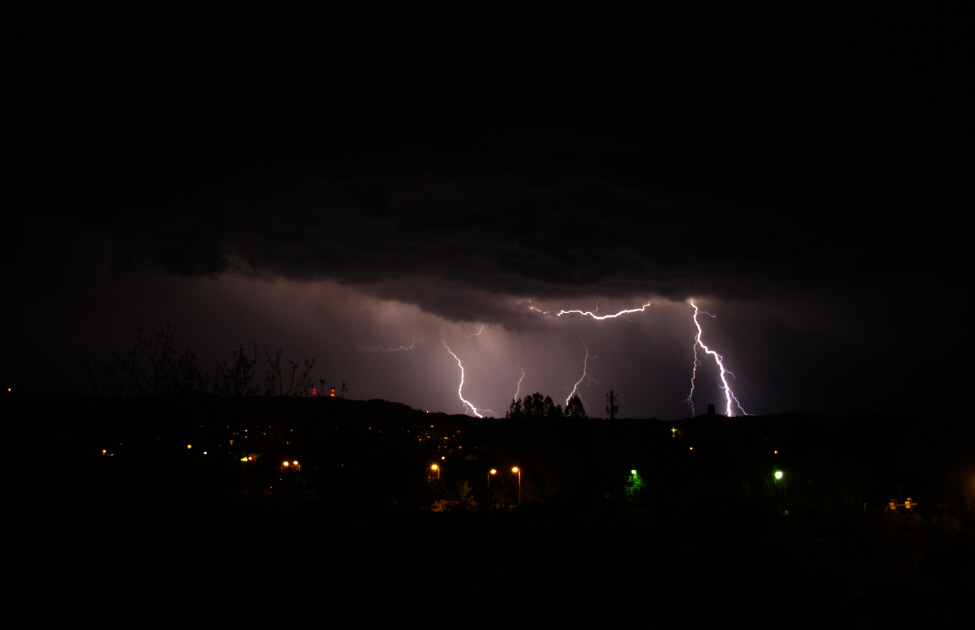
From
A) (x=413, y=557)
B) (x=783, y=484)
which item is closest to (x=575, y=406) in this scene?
(x=783, y=484)

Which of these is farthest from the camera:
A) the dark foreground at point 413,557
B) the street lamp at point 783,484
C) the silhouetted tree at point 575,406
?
the silhouetted tree at point 575,406

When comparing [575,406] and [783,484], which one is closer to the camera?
[783,484]

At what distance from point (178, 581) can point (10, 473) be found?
3862 mm

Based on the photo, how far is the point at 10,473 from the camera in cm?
876

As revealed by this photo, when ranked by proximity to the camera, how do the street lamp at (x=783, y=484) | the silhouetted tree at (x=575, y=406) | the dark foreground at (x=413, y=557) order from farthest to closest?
1. the silhouetted tree at (x=575, y=406)
2. the street lamp at (x=783, y=484)
3. the dark foreground at (x=413, y=557)

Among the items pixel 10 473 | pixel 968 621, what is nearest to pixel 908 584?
pixel 968 621

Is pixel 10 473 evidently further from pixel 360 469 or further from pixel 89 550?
pixel 360 469

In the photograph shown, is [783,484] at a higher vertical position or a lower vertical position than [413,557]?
lower

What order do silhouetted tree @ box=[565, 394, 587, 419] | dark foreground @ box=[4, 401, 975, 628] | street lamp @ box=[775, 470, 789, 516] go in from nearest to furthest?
dark foreground @ box=[4, 401, 975, 628], street lamp @ box=[775, 470, 789, 516], silhouetted tree @ box=[565, 394, 587, 419]

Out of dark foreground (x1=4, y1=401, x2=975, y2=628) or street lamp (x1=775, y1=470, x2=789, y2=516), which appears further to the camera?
street lamp (x1=775, y1=470, x2=789, y2=516)

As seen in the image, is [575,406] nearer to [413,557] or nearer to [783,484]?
[783,484]

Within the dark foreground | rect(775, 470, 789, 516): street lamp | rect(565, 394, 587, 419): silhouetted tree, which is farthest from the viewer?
rect(565, 394, 587, 419): silhouetted tree

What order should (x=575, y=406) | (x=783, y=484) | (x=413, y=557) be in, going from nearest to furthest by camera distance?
1. (x=413, y=557)
2. (x=783, y=484)
3. (x=575, y=406)

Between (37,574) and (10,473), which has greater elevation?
(10,473)
